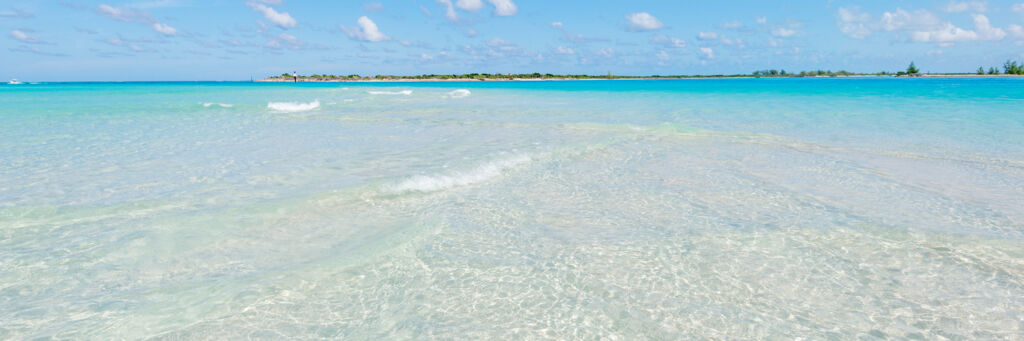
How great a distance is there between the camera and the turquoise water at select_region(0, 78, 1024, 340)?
389cm

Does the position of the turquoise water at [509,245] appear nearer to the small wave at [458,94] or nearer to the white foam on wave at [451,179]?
the white foam on wave at [451,179]

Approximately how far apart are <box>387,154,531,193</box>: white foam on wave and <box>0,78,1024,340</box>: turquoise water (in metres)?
0.06

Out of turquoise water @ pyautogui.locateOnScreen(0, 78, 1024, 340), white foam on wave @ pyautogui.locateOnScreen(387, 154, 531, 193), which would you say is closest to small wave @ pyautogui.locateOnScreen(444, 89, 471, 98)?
turquoise water @ pyautogui.locateOnScreen(0, 78, 1024, 340)

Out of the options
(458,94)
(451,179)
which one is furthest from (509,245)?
(458,94)

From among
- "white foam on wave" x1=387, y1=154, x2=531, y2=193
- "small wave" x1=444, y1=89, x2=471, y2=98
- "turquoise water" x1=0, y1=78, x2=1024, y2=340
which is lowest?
"turquoise water" x1=0, y1=78, x2=1024, y2=340

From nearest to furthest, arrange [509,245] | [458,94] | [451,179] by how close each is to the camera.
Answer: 1. [509,245]
2. [451,179]
3. [458,94]

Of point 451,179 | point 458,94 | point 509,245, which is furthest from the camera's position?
point 458,94

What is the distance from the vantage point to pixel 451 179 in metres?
Result: 8.40

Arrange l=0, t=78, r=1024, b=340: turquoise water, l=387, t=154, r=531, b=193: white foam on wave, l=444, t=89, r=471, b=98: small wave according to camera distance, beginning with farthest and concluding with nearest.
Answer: l=444, t=89, r=471, b=98: small wave
l=387, t=154, r=531, b=193: white foam on wave
l=0, t=78, r=1024, b=340: turquoise water

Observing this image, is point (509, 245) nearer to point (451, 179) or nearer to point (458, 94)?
point (451, 179)

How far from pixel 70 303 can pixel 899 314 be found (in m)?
6.84

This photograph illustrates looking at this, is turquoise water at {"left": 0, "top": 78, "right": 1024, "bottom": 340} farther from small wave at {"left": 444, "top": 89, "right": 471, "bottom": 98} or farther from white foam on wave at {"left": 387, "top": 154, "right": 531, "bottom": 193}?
small wave at {"left": 444, "top": 89, "right": 471, "bottom": 98}

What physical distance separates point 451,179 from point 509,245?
3205mm

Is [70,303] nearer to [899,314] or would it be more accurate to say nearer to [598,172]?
[899,314]
